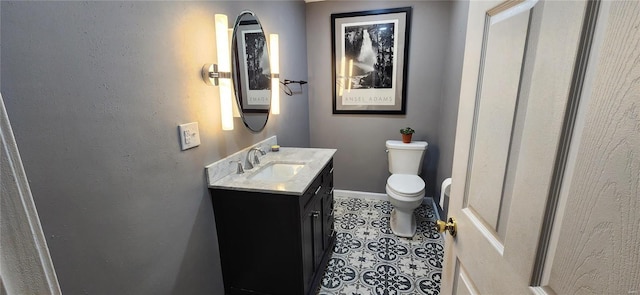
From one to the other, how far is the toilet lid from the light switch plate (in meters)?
1.65

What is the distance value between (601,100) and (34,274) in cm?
89

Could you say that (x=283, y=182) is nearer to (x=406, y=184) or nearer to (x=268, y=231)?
(x=268, y=231)

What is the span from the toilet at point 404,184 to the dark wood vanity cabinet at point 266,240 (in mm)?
919

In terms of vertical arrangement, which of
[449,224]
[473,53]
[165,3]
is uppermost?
[165,3]

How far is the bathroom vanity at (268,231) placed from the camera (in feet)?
4.53

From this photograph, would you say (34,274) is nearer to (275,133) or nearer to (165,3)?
(165,3)

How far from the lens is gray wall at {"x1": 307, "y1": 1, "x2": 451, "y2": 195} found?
2539mm

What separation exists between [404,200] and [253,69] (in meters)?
1.59

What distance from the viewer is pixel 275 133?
2.21m

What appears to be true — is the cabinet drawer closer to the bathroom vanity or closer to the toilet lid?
the bathroom vanity

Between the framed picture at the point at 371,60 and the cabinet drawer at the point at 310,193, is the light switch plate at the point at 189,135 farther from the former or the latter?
the framed picture at the point at 371,60

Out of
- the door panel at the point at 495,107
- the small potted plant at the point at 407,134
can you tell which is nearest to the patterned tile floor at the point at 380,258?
the small potted plant at the point at 407,134

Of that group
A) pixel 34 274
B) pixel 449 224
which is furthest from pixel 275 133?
pixel 34 274

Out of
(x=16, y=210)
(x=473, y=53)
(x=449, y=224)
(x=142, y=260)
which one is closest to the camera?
(x=16, y=210)
